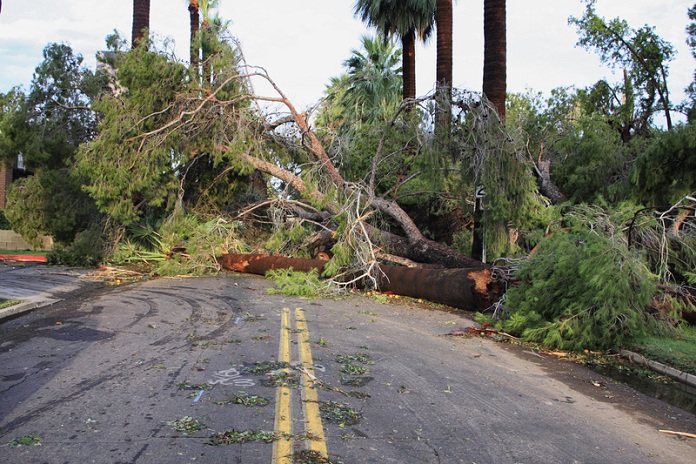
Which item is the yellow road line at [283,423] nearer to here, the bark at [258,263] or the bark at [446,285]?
the bark at [446,285]

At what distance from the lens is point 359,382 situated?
6.11 m

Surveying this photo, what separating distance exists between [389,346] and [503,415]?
3.05m

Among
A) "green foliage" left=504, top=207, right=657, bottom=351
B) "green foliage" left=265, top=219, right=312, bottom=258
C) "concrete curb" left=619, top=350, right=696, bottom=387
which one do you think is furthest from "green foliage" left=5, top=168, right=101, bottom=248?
"concrete curb" left=619, top=350, right=696, bottom=387

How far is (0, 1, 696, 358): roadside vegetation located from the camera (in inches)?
376

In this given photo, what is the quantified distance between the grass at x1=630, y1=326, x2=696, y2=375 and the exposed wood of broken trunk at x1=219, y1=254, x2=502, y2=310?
3041mm

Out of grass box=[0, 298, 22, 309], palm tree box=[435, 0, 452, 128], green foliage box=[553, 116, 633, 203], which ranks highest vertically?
palm tree box=[435, 0, 452, 128]

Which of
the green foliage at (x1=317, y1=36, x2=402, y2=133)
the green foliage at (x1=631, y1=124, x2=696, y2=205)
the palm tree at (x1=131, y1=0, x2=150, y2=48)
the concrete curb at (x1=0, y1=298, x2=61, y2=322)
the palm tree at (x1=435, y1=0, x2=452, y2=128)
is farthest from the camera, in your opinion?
the green foliage at (x1=317, y1=36, x2=402, y2=133)

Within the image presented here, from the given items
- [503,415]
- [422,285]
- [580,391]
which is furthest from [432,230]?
[503,415]

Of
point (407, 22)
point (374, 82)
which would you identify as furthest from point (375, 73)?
point (407, 22)

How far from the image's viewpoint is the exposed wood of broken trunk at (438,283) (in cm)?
1123

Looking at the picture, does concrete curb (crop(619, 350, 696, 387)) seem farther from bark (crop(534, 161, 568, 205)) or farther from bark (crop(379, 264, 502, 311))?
bark (crop(534, 161, 568, 205))

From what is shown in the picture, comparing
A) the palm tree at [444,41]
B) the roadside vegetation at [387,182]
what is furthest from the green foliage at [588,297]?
the palm tree at [444,41]

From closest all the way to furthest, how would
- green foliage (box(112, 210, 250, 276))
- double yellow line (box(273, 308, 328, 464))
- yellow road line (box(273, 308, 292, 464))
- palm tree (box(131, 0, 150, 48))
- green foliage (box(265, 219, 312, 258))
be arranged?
yellow road line (box(273, 308, 292, 464))
double yellow line (box(273, 308, 328, 464))
green foliage (box(265, 219, 312, 258))
green foliage (box(112, 210, 250, 276))
palm tree (box(131, 0, 150, 48))

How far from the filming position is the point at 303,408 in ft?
16.7
